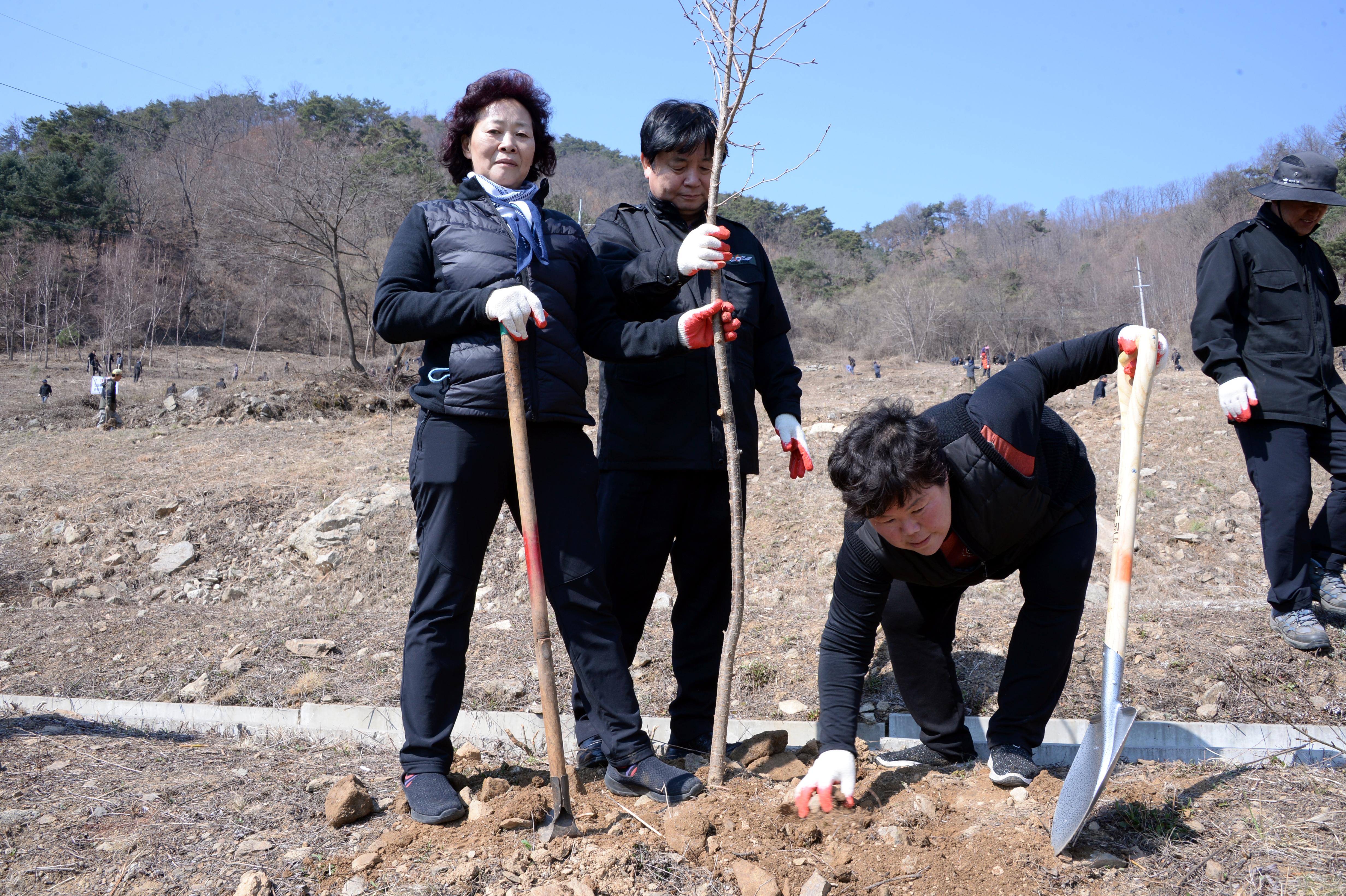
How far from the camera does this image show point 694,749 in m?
3.03

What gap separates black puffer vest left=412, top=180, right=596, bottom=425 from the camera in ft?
7.95

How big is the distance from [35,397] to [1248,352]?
2355 centimetres

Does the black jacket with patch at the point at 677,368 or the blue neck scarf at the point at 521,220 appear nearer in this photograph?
the blue neck scarf at the point at 521,220

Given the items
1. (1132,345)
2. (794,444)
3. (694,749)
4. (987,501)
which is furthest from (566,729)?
(1132,345)

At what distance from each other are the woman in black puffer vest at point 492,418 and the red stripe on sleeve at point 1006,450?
771mm

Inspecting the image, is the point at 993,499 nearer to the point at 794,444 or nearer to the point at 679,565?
the point at 794,444

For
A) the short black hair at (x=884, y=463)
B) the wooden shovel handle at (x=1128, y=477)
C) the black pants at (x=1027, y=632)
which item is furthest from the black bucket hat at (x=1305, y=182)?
the short black hair at (x=884, y=463)

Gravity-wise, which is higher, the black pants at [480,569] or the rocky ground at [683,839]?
the black pants at [480,569]

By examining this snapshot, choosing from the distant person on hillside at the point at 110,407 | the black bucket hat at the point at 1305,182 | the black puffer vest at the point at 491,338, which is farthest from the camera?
the distant person on hillside at the point at 110,407

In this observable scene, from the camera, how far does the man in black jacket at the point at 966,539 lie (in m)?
2.21

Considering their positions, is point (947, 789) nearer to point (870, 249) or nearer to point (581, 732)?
point (581, 732)

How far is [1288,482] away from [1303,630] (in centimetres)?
60

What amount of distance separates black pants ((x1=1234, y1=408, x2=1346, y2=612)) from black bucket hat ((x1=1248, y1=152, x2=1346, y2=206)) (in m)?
0.84

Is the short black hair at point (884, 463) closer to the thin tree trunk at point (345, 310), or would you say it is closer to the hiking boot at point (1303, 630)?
the hiking boot at point (1303, 630)
